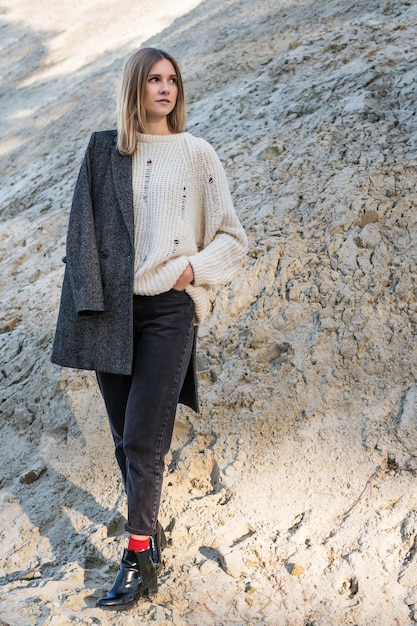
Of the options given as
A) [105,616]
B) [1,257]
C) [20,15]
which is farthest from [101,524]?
[20,15]

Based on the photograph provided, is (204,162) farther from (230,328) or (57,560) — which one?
(57,560)

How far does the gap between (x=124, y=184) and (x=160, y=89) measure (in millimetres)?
444

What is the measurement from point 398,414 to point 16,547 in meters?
2.13

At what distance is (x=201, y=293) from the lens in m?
3.21

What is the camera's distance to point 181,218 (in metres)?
3.17

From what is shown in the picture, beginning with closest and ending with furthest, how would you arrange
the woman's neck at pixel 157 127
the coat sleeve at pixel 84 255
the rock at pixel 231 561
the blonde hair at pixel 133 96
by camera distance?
1. the coat sleeve at pixel 84 255
2. the blonde hair at pixel 133 96
3. the woman's neck at pixel 157 127
4. the rock at pixel 231 561

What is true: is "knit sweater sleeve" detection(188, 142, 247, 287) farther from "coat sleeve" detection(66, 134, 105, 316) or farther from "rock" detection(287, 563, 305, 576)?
"rock" detection(287, 563, 305, 576)

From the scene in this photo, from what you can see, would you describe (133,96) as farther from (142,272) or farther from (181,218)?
(142,272)

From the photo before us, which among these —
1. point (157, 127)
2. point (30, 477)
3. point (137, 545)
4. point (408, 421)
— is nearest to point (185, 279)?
point (157, 127)

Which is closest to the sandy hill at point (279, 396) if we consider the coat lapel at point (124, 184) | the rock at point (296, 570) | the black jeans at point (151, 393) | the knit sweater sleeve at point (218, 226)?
the rock at point (296, 570)

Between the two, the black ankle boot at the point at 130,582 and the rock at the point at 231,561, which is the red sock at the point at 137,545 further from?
the rock at the point at 231,561

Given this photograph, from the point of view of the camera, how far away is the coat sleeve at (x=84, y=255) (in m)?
3.03

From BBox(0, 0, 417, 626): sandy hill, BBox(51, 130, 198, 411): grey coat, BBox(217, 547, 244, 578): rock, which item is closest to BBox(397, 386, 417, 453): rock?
BBox(0, 0, 417, 626): sandy hill

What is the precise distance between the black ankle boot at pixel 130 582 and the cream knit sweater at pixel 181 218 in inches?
41.4
